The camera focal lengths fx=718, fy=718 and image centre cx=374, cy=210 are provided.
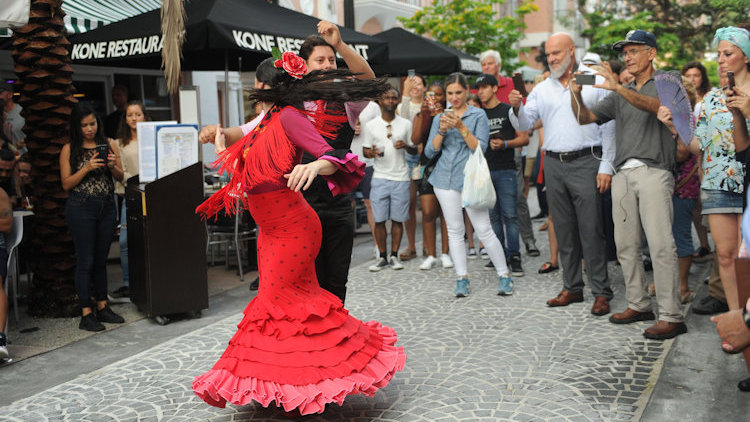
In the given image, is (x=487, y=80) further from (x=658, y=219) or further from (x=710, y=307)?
(x=710, y=307)

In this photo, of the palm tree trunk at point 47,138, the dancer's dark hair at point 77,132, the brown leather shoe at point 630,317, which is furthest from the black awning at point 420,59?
the brown leather shoe at point 630,317

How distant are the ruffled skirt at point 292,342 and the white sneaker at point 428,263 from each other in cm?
424

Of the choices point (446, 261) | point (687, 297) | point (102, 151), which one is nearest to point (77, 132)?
point (102, 151)

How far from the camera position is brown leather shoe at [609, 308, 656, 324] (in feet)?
18.7

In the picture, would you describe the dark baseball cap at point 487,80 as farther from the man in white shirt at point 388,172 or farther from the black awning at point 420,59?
the black awning at point 420,59

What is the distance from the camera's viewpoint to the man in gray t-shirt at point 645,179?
5363 mm

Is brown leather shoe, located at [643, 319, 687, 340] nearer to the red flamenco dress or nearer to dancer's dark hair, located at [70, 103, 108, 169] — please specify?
the red flamenco dress

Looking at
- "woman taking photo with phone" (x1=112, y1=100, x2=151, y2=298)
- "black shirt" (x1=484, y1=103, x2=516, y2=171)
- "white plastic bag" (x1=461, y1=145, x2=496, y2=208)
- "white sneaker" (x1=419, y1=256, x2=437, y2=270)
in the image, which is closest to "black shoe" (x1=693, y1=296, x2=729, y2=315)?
"white plastic bag" (x1=461, y1=145, x2=496, y2=208)

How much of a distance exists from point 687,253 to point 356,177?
13.4 feet

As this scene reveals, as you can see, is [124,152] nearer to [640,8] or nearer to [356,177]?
[356,177]

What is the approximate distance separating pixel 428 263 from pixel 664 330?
339 cm

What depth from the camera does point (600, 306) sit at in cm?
603

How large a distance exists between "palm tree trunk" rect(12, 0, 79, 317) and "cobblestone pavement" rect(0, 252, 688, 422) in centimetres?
168

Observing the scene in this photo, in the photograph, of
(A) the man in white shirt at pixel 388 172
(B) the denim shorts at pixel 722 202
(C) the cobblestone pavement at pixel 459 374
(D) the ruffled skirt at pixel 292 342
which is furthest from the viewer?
(A) the man in white shirt at pixel 388 172
